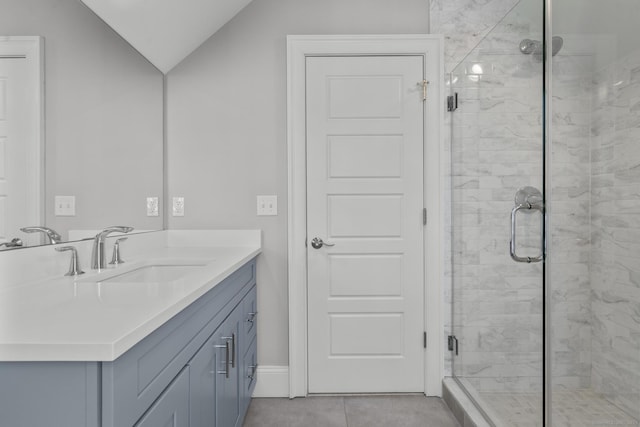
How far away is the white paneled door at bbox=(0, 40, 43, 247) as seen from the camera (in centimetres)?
113

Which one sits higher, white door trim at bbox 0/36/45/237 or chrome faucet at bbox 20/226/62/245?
white door trim at bbox 0/36/45/237

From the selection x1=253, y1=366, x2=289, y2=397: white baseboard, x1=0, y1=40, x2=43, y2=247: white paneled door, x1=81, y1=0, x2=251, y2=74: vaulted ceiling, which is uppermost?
x1=81, y1=0, x2=251, y2=74: vaulted ceiling

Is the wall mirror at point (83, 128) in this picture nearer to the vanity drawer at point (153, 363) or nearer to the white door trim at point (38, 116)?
the white door trim at point (38, 116)

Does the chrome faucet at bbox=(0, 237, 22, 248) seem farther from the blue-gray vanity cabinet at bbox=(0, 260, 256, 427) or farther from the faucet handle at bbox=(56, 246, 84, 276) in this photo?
the blue-gray vanity cabinet at bbox=(0, 260, 256, 427)

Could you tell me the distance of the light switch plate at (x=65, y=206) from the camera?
4.58 ft

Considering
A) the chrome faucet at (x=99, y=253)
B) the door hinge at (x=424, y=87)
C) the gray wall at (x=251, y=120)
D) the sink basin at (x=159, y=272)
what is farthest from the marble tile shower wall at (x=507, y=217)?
the chrome faucet at (x=99, y=253)

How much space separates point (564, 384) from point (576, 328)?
0.70 ft

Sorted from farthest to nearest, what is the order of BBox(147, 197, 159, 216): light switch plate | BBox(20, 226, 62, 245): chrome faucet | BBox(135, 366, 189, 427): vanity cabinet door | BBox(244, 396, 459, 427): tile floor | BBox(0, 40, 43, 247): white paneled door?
BBox(147, 197, 159, 216): light switch plate → BBox(244, 396, 459, 427): tile floor → BBox(20, 226, 62, 245): chrome faucet → BBox(0, 40, 43, 247): white paneled door → BBox(135, 366, 189, 427): vanity cabinet door

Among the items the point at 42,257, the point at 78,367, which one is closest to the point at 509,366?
the point at 78,367

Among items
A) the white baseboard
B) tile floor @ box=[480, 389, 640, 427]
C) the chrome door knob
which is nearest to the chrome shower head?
tile floor @ box=[480, 389, 640, 427]

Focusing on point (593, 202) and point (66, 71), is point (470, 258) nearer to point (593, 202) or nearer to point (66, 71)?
point (593, 202)

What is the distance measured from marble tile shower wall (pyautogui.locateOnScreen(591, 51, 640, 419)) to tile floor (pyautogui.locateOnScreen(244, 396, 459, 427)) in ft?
3.00

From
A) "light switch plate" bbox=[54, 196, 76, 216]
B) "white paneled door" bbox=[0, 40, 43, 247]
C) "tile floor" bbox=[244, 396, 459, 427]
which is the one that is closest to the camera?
"white paneled door" bbox=[0, 40, 43, 247]

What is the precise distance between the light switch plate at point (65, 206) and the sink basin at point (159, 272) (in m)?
0.32
